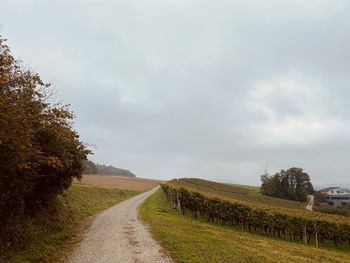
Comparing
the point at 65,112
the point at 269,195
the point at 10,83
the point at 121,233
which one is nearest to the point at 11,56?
the point at 10,83

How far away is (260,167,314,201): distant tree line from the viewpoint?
13962 centimetres

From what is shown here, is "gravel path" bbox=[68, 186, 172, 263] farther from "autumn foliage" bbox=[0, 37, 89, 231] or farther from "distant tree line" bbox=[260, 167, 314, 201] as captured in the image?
"distant tree line" bbox=[260, 167, 314, 201]

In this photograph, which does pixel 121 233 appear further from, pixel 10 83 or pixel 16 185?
pixel 10 83

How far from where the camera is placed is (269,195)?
142 meters

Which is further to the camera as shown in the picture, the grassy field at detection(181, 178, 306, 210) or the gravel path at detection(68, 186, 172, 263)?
the grassy field at detection(181, 178, 306, 210)

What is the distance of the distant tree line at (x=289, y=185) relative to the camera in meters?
140

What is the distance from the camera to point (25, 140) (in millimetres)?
14688

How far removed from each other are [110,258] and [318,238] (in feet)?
130

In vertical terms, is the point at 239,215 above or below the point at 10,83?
below

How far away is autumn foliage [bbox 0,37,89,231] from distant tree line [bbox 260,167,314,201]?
409ft

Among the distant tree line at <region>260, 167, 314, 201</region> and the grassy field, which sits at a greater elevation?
the distant tree line at <region>260, 167, 314, 201</region>

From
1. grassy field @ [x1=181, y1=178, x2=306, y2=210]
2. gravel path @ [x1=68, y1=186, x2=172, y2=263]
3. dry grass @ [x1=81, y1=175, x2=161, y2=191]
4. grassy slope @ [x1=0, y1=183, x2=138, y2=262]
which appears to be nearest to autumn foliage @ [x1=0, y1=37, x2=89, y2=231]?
grassy slope @ [x1=0, y1=183, x2=138, y2=262]

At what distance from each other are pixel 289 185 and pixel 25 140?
456ft

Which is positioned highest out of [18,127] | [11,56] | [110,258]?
[11,56]
